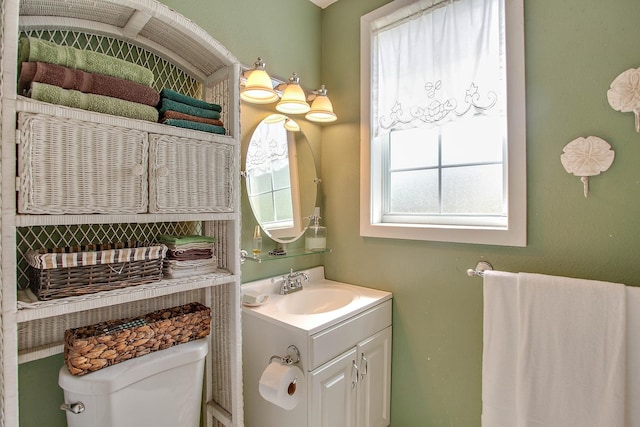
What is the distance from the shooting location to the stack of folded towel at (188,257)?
113 centimetres

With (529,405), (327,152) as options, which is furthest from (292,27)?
(529,405)

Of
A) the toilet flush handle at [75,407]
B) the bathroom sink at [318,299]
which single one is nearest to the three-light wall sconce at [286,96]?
the bathroom sink at [318,299]

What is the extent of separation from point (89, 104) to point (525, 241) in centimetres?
160

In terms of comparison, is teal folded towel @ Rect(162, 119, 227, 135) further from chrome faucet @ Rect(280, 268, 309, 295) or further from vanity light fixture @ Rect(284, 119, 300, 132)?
chrome faucet @ Rect(280, 268, 309, 295)

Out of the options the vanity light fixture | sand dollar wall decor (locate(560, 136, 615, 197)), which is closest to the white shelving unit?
the vanity light fixture

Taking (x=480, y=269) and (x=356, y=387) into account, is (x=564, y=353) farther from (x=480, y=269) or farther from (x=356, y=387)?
(x=356, y=387)

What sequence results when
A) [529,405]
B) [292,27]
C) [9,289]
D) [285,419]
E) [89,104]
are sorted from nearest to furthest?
[9,289], [89,104], [529,405], [285,419], [292,27]

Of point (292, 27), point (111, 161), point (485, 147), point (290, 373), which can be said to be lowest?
point (290, 373)

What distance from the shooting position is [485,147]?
1525mm

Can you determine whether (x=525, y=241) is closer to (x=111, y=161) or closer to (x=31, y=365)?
(x=111, y=161)

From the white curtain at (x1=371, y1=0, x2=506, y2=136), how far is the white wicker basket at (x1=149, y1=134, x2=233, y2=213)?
93 cm

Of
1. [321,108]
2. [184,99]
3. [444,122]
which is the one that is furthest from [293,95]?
[444,122]

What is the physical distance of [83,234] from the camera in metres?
1.13

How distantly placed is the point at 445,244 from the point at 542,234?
0.39 m
